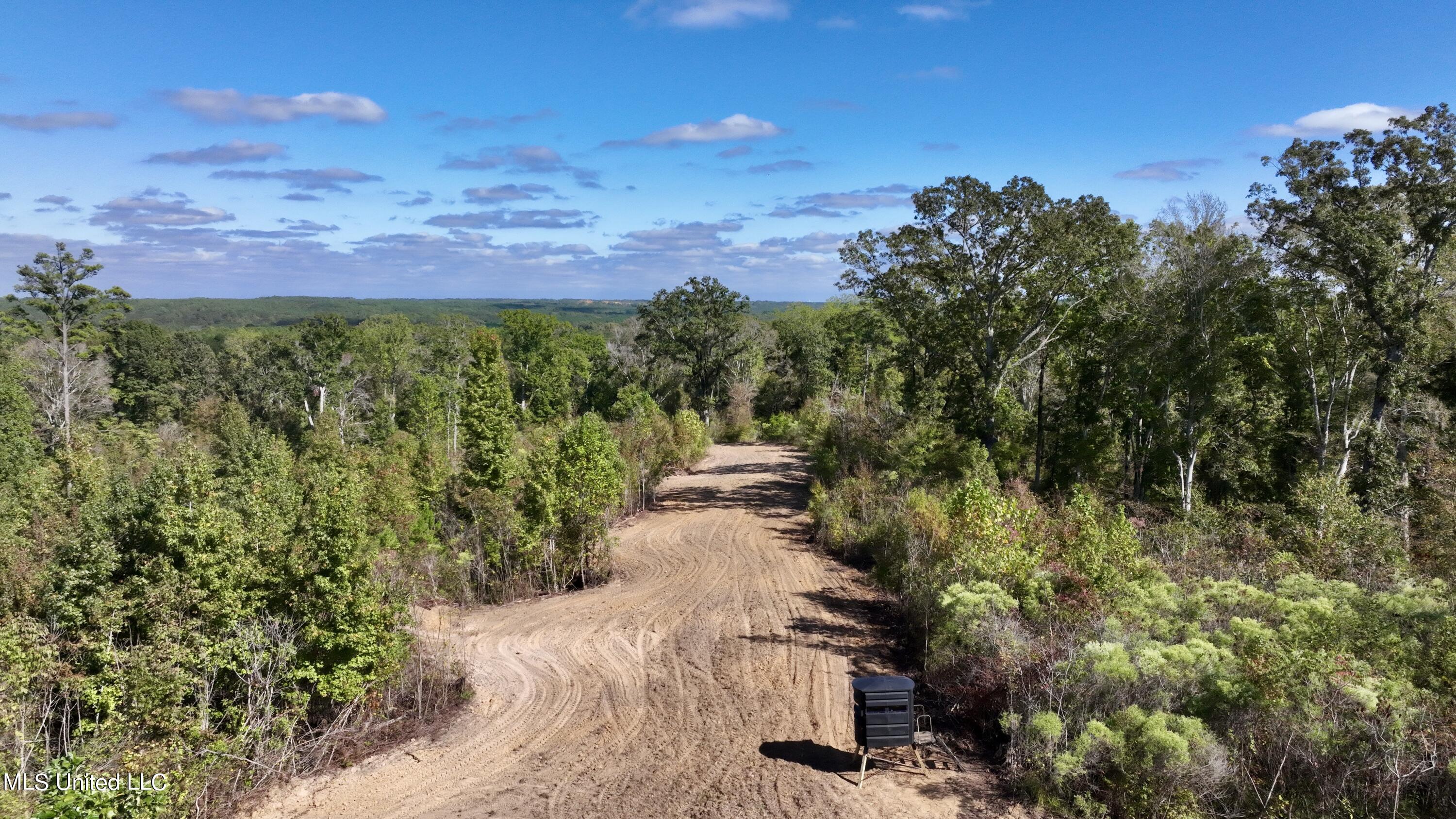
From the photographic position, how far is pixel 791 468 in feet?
119

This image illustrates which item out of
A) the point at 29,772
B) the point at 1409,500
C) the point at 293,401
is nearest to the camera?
the point at 29,772

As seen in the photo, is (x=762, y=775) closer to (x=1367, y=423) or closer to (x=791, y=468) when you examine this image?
(x=1367, y=423)

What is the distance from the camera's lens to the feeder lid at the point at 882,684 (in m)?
9.31

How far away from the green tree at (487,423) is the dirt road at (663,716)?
3634 mm

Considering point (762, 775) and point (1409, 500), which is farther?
point (1409, 500)

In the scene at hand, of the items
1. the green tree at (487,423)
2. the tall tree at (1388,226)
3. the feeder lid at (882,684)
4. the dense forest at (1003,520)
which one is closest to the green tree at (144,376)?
the dense forest at (1003,520)

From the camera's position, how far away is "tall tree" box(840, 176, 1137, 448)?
76.5ft

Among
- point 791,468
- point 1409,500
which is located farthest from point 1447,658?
point 791,468

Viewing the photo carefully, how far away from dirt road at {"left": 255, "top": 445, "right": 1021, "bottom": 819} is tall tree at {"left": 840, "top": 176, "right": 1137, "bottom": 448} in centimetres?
966

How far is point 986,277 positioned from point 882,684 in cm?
1846

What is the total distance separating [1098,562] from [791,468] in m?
24.4

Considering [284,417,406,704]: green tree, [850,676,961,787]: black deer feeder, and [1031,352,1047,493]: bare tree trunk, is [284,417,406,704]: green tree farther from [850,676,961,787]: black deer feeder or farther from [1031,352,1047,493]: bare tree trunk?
[1031,352,1047,493]: bare tree trunk

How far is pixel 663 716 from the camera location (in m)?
11.7

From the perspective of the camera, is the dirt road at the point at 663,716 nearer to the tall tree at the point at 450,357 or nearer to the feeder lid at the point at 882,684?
the feeder lid at the point at 882,684
